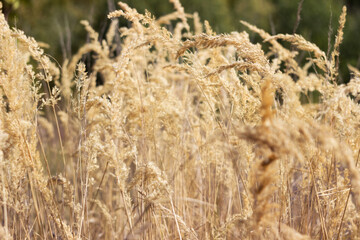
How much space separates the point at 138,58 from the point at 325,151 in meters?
1.53

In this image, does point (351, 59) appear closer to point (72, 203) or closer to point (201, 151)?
point (201, 151)

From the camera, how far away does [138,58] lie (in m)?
2.58

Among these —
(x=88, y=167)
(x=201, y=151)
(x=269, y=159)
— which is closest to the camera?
(x=269, y=159)

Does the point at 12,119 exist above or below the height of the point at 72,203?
above

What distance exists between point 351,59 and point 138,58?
6.22 m

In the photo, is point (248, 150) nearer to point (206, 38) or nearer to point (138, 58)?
point (206, 38)

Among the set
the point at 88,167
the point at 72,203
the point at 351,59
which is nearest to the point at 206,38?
the point at 88,167

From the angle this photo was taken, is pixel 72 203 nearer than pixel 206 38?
No

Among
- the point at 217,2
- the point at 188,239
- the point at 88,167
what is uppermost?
the point at 217,2

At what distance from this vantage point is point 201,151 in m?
1.83

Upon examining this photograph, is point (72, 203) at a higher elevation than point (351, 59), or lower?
lower

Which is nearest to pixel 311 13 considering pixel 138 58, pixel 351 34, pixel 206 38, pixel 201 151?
pixel 351 34

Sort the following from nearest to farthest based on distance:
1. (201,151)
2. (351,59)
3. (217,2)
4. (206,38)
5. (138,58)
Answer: (206,38) → (201,151) → (138,58) → (351,59) → (217,2)

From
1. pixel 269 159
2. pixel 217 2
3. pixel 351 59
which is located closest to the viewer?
pixel 269 159
